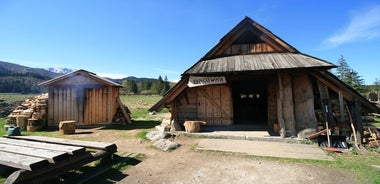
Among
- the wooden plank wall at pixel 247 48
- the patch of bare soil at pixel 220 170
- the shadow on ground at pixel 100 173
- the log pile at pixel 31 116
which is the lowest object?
the patch of bare soil at pixel 220 170

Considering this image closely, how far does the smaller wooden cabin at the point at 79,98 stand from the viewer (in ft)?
41.1

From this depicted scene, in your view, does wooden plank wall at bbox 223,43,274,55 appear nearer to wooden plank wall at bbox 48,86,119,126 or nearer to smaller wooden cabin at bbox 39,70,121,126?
smaller wooden cabin at bbox 39,70,121,126

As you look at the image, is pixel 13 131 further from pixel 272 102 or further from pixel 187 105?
pixel 272 102

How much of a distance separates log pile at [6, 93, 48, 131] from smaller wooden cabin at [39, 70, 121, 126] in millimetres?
399

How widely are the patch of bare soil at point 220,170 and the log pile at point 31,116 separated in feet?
28.4

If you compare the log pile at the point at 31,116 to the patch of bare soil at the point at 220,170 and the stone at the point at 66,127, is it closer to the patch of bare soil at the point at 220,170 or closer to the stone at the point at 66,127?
the stone at the point at 66,127

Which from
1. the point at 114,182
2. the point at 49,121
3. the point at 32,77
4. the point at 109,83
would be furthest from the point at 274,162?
the point at 32,77

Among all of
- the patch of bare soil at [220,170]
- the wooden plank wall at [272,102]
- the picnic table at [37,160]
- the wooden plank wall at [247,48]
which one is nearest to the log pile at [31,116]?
the picnic table at [37,160]

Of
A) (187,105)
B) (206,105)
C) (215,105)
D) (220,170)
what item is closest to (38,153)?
(220,170)

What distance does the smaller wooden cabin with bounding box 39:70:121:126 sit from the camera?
12531 mm

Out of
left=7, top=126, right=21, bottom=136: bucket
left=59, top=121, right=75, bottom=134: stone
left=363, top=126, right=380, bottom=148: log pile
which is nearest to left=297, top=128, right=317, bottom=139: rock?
left=363, top=126, right=380, bottom=148: log pile

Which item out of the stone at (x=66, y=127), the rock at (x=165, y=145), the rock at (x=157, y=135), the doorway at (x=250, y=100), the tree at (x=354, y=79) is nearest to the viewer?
the rock at (x=165, y=145)

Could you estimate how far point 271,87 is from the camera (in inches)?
393

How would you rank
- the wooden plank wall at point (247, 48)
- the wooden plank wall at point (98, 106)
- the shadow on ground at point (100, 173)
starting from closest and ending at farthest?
the shadow on ground at point (100, 173)
the wooden plank wall at point (247, 48)
the wooden plank wall at point (98, 106)
